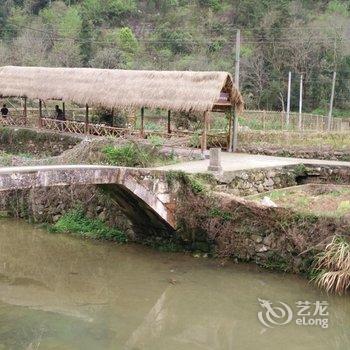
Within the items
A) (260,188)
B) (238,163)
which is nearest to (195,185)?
(260,188)

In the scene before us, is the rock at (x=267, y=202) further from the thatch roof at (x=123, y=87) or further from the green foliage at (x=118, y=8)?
the green foliage at (x=118, y=8)

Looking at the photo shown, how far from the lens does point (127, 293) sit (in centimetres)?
1173

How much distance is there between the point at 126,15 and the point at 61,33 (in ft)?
27.4

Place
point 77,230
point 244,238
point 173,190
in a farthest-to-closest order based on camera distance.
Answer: point 77,230
point 173,190
point 244,238

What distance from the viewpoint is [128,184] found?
1326cm

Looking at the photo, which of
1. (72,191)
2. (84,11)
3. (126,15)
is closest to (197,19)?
(126,15)

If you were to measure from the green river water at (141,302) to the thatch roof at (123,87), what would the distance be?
6173mm

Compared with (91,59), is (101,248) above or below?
below

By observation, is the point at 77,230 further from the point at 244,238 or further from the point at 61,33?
the point at 61,33

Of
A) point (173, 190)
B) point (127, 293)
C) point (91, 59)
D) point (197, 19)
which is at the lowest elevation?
point (127, 293)

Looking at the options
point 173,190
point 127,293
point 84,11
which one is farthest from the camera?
point 84,11

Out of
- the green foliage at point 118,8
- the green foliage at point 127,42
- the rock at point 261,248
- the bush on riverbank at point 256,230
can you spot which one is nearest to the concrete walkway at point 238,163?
the bush on riverbank at point 256,230

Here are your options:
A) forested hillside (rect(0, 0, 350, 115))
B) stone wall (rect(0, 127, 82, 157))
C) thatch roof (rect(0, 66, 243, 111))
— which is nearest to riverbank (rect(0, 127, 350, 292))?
thatch roof (rect(0, 66, 243, 111))

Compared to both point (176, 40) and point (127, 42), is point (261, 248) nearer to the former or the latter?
point (127, 42)
